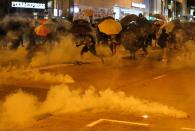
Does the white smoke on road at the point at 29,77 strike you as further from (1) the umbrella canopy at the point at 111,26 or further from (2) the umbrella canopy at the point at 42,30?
(2) the umbrella canopy at the point at 42,30

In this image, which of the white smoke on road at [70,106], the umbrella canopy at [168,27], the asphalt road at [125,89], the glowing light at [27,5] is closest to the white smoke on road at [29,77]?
the asphalt road at [125,89]

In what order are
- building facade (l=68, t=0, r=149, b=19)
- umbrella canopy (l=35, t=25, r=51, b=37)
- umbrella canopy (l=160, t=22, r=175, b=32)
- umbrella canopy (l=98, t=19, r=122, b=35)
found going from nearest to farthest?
umbrella canopy (l=98, t=19, r=122, b=35) → umbrella canopy (l=35, t=25, r=51, b=37) → umbrella canopy (l=160, t=22, r=175, b=32) → building facade (l=68, t=0, r=149, b=19)

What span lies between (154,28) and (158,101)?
19.4m

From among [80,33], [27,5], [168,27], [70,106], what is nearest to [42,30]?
[80,33]

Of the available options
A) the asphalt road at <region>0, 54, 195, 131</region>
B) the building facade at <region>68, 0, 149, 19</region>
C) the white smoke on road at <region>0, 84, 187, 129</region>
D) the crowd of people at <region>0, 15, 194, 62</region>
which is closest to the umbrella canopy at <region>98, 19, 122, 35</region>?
the crowd of people at <region>0, 15, 194, 62</region>

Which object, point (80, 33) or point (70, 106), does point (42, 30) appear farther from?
point (70, 106)

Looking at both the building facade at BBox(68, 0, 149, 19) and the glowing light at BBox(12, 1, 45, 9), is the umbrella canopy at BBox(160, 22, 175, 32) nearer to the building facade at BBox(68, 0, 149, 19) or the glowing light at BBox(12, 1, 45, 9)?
the building facade at BBox(68, 0, 149, 19)

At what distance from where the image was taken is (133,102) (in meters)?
11.2

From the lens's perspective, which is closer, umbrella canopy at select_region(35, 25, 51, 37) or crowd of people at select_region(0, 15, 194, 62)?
umbrella canopy at select_region(35, 25, 51, 37)

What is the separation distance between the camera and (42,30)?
25.4 meters

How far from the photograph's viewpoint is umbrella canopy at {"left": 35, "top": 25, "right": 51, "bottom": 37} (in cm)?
2530

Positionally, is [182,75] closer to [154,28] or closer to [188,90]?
[188,90]

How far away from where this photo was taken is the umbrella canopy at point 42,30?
83.0ft

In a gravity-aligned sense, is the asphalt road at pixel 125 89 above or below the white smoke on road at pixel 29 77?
below
